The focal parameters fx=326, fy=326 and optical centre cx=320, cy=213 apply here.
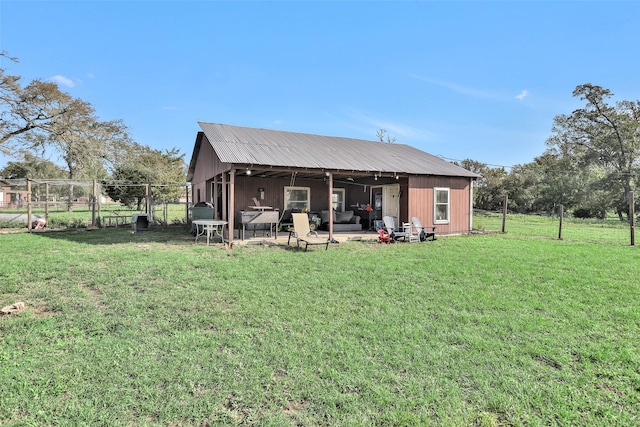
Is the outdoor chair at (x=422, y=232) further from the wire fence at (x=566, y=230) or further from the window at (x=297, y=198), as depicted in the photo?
the window at (x=297, y=198)

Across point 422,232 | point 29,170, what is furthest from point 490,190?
point 29,170

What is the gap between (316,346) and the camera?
9.98 ft

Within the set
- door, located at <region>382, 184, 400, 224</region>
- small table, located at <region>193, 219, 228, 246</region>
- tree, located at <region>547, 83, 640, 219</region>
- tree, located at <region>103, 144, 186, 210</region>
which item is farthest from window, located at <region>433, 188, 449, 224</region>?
tree, located at <region>547, 83, 640, 219</region>

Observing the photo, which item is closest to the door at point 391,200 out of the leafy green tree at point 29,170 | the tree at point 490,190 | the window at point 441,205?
the window at point 441,205

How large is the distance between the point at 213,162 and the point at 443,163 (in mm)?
9581

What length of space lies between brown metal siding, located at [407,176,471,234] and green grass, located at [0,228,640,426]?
600 centimetres

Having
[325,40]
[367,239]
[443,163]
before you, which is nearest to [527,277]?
[367,239]

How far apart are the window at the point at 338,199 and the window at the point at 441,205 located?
163 inches

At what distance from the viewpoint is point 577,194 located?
88.4ft

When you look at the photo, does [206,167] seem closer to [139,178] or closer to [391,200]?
[391,200]

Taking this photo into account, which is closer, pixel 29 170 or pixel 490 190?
pixel 490 190

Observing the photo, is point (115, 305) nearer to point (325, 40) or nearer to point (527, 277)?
point (527, 277)

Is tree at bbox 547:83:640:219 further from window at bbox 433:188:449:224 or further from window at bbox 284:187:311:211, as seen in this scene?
window at bbox 284:187:311:211

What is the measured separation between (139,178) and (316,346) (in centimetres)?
2357
